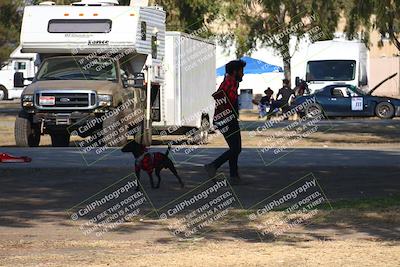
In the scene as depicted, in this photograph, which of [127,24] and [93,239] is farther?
[127,24]

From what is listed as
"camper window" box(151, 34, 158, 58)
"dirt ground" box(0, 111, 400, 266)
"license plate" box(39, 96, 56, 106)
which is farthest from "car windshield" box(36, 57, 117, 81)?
"dirt ground" box(0, 111, 400, 266)

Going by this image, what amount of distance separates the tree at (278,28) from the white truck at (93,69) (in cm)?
2029

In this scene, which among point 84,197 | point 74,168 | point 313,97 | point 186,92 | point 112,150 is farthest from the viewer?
point 313,97

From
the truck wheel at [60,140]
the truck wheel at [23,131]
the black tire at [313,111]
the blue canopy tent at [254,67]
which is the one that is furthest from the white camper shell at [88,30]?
the blue canopy tent at [254,67]

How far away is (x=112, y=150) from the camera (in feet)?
73.6

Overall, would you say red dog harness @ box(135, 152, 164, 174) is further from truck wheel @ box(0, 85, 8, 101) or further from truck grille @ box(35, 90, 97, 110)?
truck wheel @ box(0, 85, 8, 101)

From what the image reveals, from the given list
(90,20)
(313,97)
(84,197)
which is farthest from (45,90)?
(313,97)

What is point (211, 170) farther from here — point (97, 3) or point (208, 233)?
point (97, 3)

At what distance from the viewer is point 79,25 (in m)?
25.3

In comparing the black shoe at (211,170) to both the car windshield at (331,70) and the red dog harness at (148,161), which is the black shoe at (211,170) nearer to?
the red dog harness at (148,161)

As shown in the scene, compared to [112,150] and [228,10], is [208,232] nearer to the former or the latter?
[112,150]

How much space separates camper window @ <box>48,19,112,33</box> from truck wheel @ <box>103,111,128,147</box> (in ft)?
7.67

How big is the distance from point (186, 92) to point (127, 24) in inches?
138

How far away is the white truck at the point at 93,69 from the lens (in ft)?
78.8
